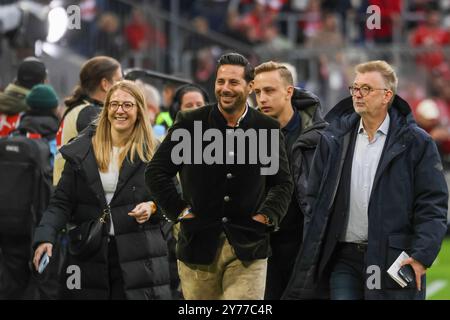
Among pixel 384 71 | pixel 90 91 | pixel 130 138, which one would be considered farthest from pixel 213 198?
pixel 90 91

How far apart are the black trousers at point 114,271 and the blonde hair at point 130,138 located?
1.69 ft

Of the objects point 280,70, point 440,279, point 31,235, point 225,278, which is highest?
point 280,70

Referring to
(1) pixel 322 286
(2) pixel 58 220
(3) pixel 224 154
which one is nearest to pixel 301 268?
(1) pixel 322 286

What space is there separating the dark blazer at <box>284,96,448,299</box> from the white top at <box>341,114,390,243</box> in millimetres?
58

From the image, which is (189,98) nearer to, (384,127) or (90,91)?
(90,91)

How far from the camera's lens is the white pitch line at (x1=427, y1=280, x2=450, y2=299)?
15519 mm

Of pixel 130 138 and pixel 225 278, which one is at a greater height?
pixel 130 138

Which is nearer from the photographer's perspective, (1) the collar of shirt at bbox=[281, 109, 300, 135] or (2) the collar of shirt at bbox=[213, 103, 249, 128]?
(2) the collar of shirt at bbox=[213, 103, 249, 128]

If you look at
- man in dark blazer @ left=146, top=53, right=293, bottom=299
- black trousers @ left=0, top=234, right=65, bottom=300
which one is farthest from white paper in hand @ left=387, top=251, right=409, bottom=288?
black trousers @ left=0, top=234, right=65, bottom=300

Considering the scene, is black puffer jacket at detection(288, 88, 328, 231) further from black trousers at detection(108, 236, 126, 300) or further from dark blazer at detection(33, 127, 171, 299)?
black trousers at detection(108, 236, 126, 300)

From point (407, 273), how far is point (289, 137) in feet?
5.22

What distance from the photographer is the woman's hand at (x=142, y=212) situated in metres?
9.23

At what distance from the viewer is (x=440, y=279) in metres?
17.2
